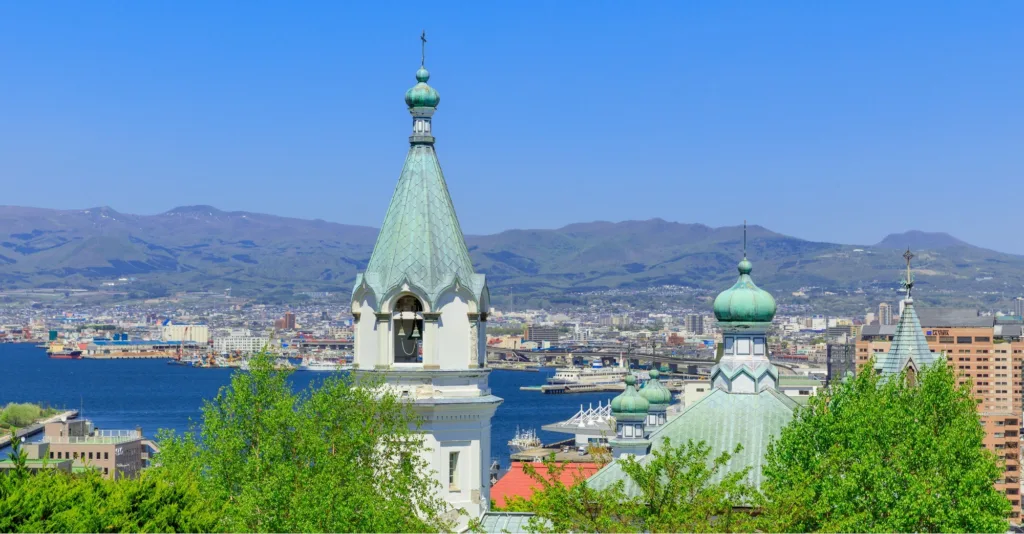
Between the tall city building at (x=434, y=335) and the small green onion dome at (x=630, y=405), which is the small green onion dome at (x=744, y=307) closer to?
the small green onion dome at (x=630, y=405)

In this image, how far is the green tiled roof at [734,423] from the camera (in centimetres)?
2403

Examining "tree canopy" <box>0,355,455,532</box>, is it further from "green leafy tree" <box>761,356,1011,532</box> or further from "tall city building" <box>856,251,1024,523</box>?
"tall city building" <box>856,251,1024,523</box>

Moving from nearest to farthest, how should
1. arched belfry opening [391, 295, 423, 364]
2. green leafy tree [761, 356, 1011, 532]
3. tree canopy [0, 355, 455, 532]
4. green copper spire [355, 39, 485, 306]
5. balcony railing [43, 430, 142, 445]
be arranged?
1. tree canopy [0, 355, 455, 532]
2. green leafy tree [761, 356, 1011, 532]
3. green copper spire [355, 39, 485, 306]
4. arched belfry opening [391, 295, 423, 364]
5. balcony railing [43, 430, 142, 445]

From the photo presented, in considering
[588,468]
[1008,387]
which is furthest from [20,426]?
[588,468]

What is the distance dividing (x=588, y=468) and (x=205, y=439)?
1306cm

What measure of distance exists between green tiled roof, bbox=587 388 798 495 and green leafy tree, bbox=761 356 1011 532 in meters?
3.81

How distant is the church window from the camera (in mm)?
19578

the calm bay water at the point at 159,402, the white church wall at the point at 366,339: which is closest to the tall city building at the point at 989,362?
the white church wall at the point at 366,339

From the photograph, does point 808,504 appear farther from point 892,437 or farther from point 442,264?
point 442,264

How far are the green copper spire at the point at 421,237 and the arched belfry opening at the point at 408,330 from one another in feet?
1.19

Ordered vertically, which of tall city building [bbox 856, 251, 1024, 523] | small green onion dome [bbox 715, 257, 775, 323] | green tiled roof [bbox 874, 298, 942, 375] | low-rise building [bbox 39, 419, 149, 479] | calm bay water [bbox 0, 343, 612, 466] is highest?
small green onion dome [bbox 715, 257, 775, 323]

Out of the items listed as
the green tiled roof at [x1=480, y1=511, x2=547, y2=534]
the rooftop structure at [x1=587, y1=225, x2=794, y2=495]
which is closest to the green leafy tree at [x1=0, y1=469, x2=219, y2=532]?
the green tiled roof at [x1=480, y1=511, x2=547, y2=534]

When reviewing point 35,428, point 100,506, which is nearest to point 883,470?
point 100,506

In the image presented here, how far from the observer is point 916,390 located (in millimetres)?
21344
